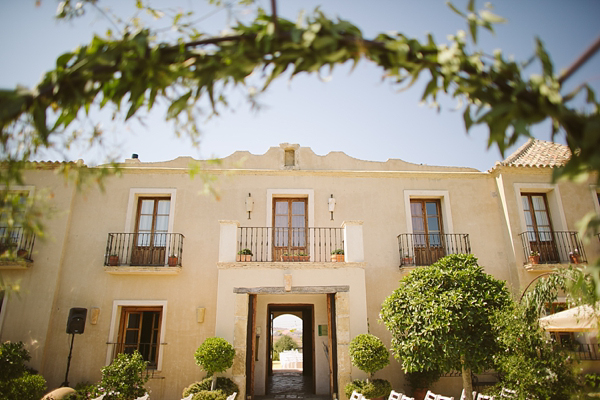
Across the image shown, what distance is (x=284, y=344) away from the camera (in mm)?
26797

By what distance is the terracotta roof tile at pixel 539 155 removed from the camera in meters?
11.3

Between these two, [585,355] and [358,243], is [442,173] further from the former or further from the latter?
[585,355]

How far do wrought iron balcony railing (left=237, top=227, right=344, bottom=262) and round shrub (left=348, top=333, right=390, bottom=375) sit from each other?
98.9 inches

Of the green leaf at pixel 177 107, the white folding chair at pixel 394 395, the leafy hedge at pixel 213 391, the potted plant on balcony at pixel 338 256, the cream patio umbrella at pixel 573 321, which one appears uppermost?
the potted plant on balcony at pixel 338 256

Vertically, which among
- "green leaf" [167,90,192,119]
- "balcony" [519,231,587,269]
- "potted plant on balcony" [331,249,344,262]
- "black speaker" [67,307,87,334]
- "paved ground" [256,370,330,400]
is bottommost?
"paved ground" [256,370,330,400]

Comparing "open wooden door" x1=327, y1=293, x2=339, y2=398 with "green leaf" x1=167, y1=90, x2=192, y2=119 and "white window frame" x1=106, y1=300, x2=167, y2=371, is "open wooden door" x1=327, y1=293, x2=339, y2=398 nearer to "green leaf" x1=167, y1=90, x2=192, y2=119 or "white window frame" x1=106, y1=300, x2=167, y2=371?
"white window frame" x1=106, y1=300, x2=167, y2=371

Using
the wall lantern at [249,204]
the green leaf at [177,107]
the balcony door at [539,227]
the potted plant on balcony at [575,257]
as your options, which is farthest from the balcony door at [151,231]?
the potted plant on balcony at [575,257]

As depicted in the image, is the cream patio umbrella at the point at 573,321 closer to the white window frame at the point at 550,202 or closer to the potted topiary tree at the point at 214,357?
the white window frame at the point at 550,202

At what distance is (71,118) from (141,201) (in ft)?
29.9

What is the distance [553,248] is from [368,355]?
5.76 metres

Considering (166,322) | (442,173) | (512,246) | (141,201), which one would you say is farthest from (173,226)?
(512,246)

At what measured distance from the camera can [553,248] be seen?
10.1 m

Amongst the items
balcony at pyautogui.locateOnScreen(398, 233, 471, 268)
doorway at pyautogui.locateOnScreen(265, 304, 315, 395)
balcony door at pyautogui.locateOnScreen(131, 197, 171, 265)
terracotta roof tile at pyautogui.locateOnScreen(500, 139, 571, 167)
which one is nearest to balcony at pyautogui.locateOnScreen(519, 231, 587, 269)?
balcony at pyautogui.locateOnScreen(398, 233, 471, 268)

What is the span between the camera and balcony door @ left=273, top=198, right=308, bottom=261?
33.3 feet
